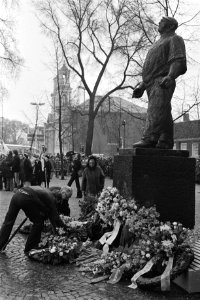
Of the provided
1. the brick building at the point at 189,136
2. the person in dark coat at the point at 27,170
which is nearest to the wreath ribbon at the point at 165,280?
the person in dark coat at the point at 27,170

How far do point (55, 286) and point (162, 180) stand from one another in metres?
2.59

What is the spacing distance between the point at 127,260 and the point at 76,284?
72cm

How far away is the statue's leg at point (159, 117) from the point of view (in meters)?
7.26

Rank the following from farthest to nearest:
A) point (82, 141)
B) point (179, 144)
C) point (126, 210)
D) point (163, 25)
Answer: point (82, 141), point (179, 144), point (163, 25), point (126, 210)

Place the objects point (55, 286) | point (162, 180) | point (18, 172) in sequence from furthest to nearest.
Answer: point (18, 172) < point (162, 180) < point (55, 286)

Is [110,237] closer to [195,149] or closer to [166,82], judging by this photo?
[166,82]

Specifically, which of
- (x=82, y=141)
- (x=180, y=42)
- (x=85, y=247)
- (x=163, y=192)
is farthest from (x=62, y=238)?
(x=82, y=141)

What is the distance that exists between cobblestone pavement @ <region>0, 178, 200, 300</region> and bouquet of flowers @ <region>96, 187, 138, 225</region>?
0.98 metres

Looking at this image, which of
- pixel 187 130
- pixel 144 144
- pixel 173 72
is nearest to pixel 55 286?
pixel 144 144

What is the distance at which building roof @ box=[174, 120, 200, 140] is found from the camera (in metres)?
50.9

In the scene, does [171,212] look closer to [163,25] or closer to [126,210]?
[126,210]

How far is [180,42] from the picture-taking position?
716 centimetres

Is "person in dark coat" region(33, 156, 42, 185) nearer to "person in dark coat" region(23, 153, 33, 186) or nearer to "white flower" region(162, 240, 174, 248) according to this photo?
"person in dark coat" region(23, 153, 33, 186)

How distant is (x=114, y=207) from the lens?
6340 millimetres
